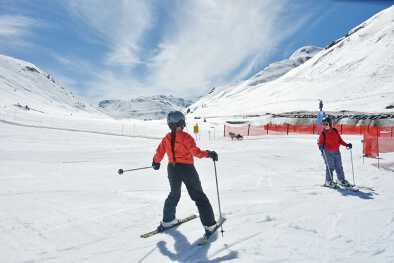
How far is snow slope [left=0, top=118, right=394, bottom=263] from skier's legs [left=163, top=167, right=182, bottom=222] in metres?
0.32

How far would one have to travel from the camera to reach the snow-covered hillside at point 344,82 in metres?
91.1

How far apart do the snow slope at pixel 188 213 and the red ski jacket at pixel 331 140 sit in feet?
3.54

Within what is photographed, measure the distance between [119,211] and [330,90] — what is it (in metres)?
113

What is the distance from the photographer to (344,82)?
115688 mm

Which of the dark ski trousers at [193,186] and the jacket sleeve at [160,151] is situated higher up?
the jacket sleeve at [160,151]

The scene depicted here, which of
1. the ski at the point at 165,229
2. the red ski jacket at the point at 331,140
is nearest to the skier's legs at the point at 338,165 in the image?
the red ski jacket at the point at 331,140

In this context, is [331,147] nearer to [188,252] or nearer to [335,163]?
[335,163]

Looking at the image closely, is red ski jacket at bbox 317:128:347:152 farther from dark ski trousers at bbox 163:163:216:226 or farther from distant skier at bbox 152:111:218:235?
dark ski trousers at bbox 163:163:216:226

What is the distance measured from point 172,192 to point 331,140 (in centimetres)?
530

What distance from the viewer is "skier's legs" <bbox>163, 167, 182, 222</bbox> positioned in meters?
6.28

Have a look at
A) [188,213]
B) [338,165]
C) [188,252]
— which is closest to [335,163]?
[338,165]

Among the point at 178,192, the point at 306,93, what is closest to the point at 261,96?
the point at 306,93

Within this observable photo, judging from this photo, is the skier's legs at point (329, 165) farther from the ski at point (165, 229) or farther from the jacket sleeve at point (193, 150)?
the jacket sleeve at point (193, 150)

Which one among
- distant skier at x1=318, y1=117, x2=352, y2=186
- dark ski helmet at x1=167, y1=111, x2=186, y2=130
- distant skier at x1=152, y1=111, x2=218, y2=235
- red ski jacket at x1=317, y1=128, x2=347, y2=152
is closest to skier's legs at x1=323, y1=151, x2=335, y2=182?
distant skier at x1=318, y1=117, x2=352, y2=186
